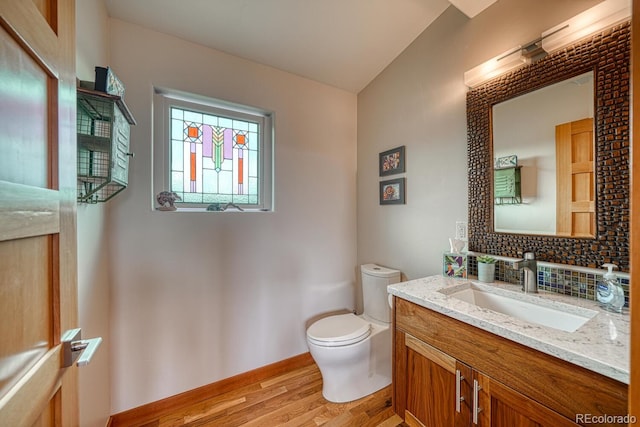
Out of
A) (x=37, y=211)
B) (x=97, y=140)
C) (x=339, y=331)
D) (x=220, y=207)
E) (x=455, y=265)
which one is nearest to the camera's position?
(x=37, y=211)

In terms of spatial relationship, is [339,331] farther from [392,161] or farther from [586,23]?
[586,23]

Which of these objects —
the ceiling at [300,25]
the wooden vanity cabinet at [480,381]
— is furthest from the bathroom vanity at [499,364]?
the ceiling at [300,25]

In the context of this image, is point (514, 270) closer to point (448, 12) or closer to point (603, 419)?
point (603, 419)

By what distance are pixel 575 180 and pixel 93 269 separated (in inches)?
89.9

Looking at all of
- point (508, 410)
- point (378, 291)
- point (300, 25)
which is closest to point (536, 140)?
point (508, 410)

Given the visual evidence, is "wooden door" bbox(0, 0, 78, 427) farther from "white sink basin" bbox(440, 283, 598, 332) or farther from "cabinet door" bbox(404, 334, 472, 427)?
"white sink basin" bbox(440, 283, 598, 332)

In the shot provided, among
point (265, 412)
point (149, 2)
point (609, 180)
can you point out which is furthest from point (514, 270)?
point (149, 2)

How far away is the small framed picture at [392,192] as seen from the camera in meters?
1.88

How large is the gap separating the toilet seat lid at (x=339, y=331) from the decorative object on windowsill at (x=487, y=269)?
0.79 m

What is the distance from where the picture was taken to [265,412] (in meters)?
1.56

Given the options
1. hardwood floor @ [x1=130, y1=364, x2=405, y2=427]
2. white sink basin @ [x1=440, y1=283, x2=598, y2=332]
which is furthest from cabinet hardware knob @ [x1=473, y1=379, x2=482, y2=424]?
hardwood floor @ [x1=130, y1=364, x2=405, y2=427]

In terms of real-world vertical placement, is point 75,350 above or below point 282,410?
above

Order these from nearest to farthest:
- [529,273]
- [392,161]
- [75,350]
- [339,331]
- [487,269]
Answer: [75,350] < [529,273] < [487,269] < [339,331] < [392,161]

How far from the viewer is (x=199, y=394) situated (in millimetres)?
1651
